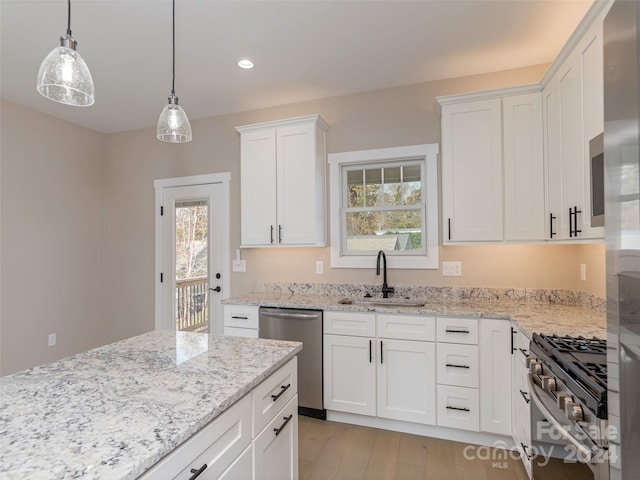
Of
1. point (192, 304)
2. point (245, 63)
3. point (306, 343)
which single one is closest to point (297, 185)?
point (245, 63)

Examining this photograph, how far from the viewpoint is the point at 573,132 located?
1.91m

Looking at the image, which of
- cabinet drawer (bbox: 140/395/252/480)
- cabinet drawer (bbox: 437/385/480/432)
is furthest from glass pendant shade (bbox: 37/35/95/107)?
cabinet drawer (bbox: 437/385/480/432)

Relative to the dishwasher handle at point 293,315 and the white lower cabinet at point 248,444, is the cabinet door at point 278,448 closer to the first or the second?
the white lower cabinet at point 248,444

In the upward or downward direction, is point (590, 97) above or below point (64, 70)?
above

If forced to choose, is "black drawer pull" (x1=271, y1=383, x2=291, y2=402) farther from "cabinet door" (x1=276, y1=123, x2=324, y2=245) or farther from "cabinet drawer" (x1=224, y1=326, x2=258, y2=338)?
"cabinet door" (x1=276, y1=123, x2=324, y2=245)

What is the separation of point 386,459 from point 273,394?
52.5 inches

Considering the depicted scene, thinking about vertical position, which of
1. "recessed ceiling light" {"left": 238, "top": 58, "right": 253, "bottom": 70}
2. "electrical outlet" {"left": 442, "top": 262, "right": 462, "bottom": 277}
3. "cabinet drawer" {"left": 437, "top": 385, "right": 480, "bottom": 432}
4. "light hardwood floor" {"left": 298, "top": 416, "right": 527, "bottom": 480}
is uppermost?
"recessed ceiling light" {"left": 238, "top": 58, "right": 253, "bottom": 70}

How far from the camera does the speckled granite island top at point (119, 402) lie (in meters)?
0.71

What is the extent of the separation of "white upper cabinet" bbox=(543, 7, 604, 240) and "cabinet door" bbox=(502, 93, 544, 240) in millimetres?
61

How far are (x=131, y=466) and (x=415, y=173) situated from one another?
289 centimetres

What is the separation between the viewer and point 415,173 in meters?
3.03

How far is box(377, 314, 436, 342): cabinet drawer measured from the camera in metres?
2.35

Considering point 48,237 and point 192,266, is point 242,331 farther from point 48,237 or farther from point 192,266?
point 48,237

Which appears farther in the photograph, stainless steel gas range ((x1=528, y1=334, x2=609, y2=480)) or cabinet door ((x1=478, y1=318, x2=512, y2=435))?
cabinet door ((x1=478, y1=318, x2=512, y2=435))
